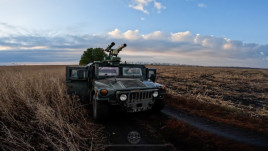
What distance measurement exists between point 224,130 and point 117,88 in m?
2.72

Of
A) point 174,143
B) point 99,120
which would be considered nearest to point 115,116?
point 99,120

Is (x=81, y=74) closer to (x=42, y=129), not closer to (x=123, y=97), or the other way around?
(x=123, y=97)

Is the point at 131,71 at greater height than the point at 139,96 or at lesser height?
greater

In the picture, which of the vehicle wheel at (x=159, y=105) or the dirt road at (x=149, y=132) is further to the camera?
the vehicle wheel at (x=159, y=105)

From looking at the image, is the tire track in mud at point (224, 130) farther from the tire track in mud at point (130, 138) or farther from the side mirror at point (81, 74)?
the side mirror at point (81, 74)

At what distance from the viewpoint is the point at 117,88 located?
4.13 m

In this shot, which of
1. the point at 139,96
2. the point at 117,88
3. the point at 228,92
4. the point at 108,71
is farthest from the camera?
the point at 228,92

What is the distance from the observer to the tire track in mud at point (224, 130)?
9.89ft

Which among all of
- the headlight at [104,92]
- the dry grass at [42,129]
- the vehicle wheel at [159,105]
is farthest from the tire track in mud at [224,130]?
the dry grass at [42,129]

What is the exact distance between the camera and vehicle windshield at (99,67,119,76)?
5270 millimetres

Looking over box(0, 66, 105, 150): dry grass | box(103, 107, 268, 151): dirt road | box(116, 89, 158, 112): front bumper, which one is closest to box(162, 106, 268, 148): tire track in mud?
box(103, 107, 268, 151): dirt road

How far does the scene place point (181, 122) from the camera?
4.26 m

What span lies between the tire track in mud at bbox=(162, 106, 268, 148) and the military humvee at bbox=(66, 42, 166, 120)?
33.6 inches

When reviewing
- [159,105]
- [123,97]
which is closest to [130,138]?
[123,97]
